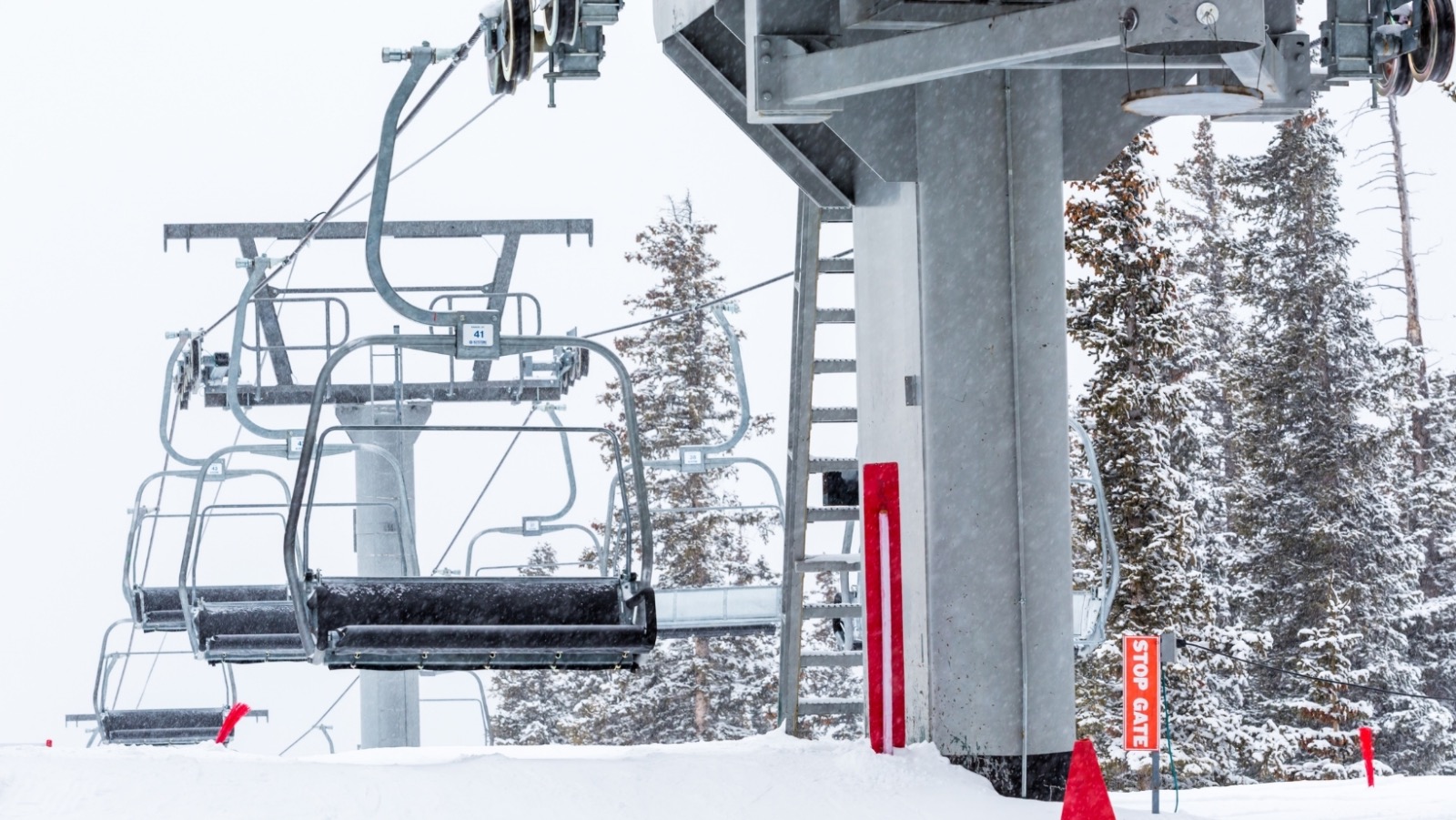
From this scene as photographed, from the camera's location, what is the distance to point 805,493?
7.16 metres

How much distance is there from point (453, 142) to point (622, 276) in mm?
25602

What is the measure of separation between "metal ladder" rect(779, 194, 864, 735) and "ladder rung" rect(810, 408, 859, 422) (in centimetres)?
2

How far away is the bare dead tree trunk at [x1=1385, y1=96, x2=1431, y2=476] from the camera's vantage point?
1083 inches

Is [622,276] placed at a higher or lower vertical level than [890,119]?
higher

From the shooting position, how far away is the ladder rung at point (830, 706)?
7.14 meters

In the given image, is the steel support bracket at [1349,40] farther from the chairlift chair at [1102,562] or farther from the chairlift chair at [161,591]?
the chairlift chair at [161,591]

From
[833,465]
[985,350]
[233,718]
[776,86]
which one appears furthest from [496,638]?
[233,718]

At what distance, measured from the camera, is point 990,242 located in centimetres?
600

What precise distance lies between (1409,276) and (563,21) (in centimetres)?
2386

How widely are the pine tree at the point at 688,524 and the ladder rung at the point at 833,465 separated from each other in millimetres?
20803

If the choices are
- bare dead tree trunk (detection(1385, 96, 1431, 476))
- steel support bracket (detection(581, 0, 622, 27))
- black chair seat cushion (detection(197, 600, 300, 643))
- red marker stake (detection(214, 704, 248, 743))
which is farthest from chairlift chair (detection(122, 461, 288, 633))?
bare dead tree trunk (detection(1385, 96, 1431, 476))

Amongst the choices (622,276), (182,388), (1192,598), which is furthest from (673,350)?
(622,276)

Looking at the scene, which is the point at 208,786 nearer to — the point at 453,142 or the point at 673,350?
the point at 673,350

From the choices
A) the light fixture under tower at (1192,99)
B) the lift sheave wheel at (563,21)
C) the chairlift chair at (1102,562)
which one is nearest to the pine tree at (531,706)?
the chairlift chair at (1102,562)
